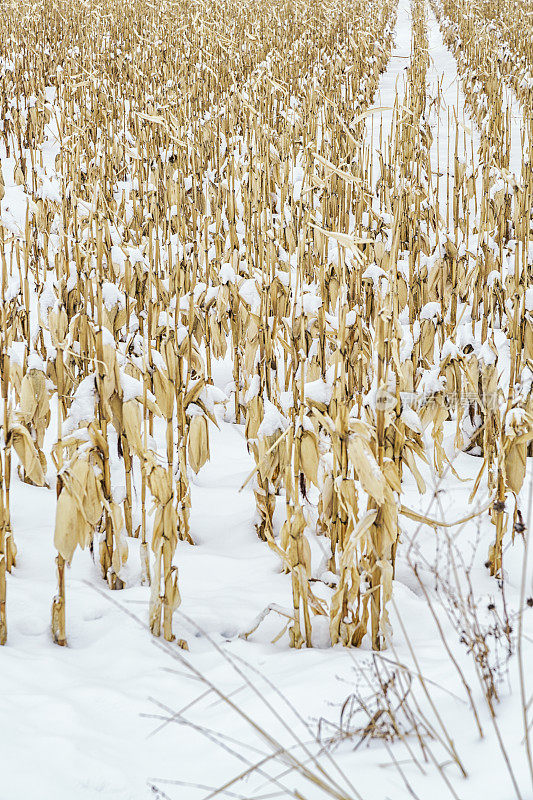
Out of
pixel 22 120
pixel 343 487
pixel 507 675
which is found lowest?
pixel 507 675

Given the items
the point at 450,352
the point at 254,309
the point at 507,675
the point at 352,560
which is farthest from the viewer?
the point at 254,309

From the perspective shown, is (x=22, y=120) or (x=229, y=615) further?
(x=22, y=120)

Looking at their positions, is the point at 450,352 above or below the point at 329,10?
below

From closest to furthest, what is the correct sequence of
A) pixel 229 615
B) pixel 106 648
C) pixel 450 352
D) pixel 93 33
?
pixel 106 648 → pixel 229 615 → pixel 450 352 → pixel 93 33

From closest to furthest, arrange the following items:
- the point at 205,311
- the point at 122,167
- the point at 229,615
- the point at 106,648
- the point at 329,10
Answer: the point at 106,648, the point at 229,615, the point at 205,311, the point at 122,167, the point at 329,10

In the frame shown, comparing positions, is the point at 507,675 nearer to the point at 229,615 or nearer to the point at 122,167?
the point at 229,615

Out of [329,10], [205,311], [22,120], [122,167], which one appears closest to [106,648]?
[205,311]

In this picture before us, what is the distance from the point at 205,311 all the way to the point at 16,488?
34.7 inches

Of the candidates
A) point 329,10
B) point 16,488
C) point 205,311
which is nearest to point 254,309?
point 205,311

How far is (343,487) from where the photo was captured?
1480mm

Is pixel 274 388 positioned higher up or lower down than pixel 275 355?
lower down

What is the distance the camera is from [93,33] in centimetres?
965

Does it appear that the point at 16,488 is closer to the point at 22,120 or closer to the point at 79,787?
the point at 79,787

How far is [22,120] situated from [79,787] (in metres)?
6.15
